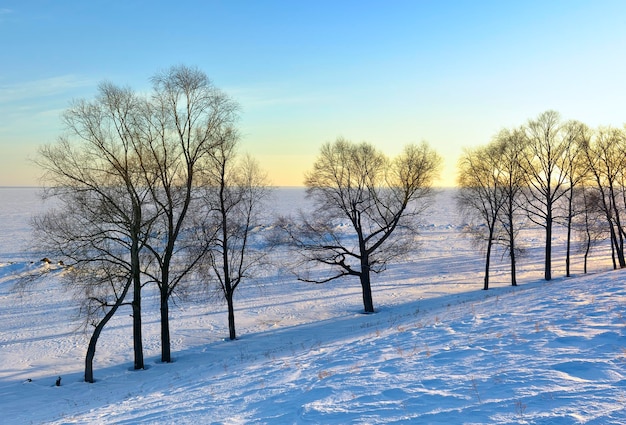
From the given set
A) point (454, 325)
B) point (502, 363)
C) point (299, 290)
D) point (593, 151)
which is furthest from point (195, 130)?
point (593, 151)

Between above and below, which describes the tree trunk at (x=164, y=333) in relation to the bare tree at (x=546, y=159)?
below

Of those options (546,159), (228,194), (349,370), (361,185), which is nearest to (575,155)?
(546,159)

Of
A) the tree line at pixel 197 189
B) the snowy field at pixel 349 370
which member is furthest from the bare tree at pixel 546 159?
the snowy field at pixel 349 370

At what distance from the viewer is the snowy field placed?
6.14m

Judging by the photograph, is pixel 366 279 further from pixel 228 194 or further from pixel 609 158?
pixel 609 158

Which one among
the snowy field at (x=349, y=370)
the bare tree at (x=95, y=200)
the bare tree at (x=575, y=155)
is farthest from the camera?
the bare tree at (x=575, y=155)

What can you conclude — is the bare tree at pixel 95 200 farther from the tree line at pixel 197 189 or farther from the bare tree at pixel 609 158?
the bare tree at pixel 609 158

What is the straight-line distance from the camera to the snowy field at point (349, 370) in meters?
6.14

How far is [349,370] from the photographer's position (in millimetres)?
8758

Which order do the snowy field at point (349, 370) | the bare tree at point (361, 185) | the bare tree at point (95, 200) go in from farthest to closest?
the bare tree at point (361, 185) → the bare tree at point (95, 200) → the snowy field at point (349, 370)

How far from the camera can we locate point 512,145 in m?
28.8

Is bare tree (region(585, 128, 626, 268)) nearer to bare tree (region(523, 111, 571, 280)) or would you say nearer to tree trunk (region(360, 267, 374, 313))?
→ bare tree (region(523, 111, 571, 280))

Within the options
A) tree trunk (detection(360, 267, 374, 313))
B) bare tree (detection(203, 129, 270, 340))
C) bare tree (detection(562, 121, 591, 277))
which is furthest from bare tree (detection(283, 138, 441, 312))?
bare tree (detection(562, 121, 591, 277))

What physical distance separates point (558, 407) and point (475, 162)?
26.7 metres
